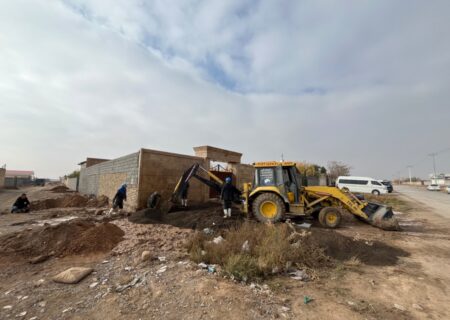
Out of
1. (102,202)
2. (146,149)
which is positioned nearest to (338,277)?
(146,149)

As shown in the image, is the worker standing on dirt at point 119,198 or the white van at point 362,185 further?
the white van at point 362,185

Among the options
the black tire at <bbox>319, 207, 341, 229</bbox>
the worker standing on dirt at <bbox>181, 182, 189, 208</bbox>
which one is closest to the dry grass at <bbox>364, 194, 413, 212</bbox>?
the black tire at <bbox>319, 207, 341, 229</bbox>

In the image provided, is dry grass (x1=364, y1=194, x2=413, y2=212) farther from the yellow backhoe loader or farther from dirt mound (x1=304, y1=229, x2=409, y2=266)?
dirt mound (x1=304, y1=229, x2=409, y2=266)

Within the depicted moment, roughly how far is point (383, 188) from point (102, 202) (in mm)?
26827

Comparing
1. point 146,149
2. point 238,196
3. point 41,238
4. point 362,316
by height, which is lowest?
point 362,316

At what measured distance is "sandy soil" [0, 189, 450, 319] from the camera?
300 cm

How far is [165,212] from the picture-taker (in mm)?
9625

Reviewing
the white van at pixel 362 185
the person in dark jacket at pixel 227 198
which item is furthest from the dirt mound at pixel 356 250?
the white van at pixel 362 185

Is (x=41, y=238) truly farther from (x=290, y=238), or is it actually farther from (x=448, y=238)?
(x=448, y=238)

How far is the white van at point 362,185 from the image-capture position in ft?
84.5

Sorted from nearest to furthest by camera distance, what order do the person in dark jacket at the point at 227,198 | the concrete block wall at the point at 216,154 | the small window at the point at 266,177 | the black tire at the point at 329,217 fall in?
the black tire at the point at 329,217 < the small window at the point at 266,177 < the person in dark jacket at the point at 227,198 < the concrete block wall at the point at 216,154

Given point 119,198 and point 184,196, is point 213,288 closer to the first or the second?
point 184,196

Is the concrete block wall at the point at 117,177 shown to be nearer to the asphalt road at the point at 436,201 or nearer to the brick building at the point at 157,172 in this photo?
the brick building at the point at 157,172

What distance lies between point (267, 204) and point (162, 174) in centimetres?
518
